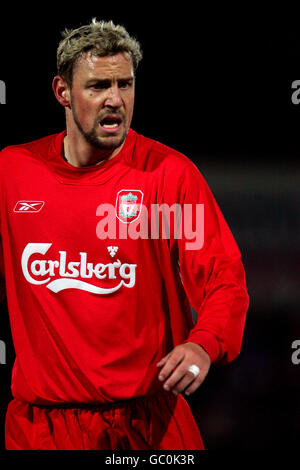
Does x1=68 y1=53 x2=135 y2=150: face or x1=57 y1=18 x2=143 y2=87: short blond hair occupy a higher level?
x1=57 y1=18 x2=143 y2=87: short blond hair

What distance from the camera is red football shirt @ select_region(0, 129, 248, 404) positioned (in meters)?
1.69

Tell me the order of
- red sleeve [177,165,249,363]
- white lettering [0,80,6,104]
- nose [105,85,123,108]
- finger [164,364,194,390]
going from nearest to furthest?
finger [164,364,194,390] → red sleeve [177,165,249,363] → nose [105,85,123,108] → white lettering [0,80,6,104]

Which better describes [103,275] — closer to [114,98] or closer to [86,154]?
[86,154]

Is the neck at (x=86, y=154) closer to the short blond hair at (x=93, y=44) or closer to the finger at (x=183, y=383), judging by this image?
the short blond hair at (x=93, y=44)

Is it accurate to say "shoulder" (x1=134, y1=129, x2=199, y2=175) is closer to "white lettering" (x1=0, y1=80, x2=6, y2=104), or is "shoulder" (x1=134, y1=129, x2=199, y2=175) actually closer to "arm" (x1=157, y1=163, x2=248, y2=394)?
"arm" (x1=157, y1=163, x2=248, y2=394)

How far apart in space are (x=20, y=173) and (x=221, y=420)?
1.04 m

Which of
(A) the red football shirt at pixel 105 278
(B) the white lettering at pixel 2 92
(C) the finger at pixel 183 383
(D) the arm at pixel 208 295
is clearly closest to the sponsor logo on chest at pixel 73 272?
(A) the red football shirt at pixel 105 278

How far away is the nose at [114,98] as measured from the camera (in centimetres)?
167

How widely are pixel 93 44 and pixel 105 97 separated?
135 mm

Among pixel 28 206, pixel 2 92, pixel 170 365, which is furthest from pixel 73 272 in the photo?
pixel 2 92

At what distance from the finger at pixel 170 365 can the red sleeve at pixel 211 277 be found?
85 mm

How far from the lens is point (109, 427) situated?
1.72 m

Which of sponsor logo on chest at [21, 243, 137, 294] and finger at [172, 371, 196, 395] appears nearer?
finger at [172, 371, 196, 395]

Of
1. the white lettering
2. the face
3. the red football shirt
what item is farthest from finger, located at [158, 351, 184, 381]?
the white lettering
